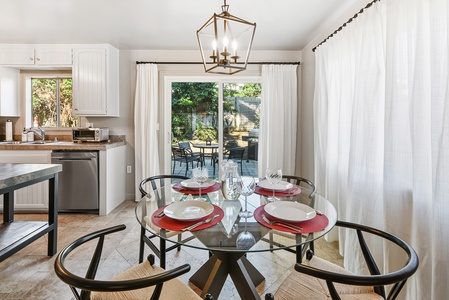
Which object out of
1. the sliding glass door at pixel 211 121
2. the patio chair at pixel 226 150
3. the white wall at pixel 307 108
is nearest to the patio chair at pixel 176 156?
the sliding glass door at pixel 211 121

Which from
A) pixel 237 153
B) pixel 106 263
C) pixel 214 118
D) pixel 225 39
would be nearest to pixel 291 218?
pixel 225 39

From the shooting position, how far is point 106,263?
2146 mm

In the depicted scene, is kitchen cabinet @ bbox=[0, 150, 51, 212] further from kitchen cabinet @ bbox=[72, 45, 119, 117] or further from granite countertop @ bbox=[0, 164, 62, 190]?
granite countertop @ bbox=[0, 164, 62, 190]

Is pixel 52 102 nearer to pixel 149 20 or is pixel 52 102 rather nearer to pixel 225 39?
pixel 149 20

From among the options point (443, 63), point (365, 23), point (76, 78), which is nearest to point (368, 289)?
point (443, 63)

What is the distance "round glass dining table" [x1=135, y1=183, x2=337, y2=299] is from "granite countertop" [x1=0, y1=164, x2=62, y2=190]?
99cm

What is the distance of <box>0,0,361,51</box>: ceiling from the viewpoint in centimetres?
241

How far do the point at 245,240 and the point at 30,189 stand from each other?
3.40 metres

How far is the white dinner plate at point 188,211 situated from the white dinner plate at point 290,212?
356 mm

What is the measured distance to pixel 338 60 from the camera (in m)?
2.43

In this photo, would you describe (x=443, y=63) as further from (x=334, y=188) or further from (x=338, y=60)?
(x=334, y=188)

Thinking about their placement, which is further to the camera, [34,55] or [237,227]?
[34,55]


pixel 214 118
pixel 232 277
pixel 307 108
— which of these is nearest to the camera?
pixel 232 277

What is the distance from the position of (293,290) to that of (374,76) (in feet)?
5.34
